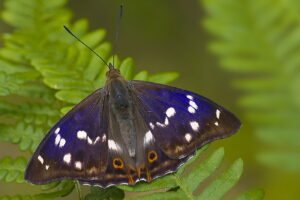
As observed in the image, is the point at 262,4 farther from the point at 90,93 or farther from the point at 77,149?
the point at 77,149

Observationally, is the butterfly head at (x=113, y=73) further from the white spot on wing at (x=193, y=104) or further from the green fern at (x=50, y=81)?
the white spot on wing at (x=193, y=104)

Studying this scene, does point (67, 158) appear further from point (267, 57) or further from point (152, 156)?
point (267, 57)

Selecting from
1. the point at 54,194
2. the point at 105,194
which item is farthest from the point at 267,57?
the point at 54,194

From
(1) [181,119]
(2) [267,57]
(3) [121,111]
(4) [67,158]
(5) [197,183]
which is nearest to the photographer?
(5) [197,183]

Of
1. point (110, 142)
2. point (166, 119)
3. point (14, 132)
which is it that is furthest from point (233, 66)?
point (14, 132)

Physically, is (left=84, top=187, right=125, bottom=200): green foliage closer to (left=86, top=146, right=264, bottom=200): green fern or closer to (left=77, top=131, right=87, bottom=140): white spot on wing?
(left=86, top=146, right=264, bottom=200): green fern

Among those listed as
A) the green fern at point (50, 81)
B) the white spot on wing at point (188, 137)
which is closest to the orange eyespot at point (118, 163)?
the green fern at point (50, 81)

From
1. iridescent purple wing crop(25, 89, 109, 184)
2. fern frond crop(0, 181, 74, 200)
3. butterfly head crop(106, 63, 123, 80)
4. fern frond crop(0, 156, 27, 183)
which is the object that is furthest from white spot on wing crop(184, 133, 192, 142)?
fern frond crop(0, 156, 27, 183)
